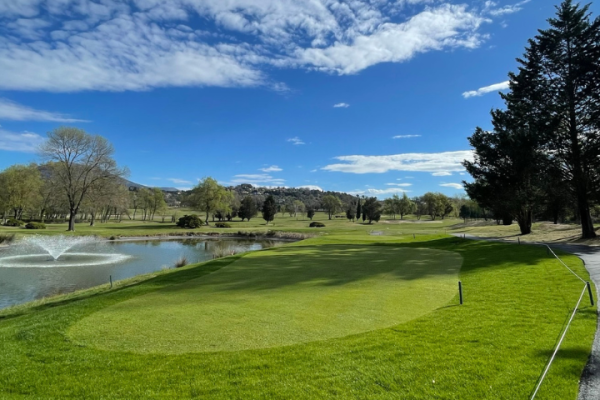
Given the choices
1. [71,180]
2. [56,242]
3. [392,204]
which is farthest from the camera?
[392,204]

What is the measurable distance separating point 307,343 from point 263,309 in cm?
244

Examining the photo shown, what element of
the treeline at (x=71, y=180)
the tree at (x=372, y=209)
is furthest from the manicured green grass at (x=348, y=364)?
the tree at (x=372, y=209)

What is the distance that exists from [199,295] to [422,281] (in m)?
7.86

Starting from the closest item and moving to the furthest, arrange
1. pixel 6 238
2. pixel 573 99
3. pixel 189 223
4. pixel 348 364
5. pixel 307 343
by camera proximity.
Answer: pixel 348 364, pixel 307 343, pixel 573 99, pixel 6 238, pixel 189 223

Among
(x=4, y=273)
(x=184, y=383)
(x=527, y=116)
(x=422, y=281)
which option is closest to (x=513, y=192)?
(x=527, y=116)

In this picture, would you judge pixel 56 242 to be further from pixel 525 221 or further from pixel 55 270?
pixel 525 221

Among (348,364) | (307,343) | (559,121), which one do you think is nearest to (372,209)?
(559,121)

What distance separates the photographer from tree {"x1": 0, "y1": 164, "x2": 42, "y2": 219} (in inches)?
2383

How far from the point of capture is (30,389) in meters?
5.11

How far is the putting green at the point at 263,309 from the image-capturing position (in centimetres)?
657

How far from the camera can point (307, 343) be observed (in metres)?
6.28

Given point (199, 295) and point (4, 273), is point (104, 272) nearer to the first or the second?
point (4, 273)

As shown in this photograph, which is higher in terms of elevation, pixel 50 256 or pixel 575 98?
pixel 575 98

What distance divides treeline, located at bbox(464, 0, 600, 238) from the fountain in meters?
34.1
